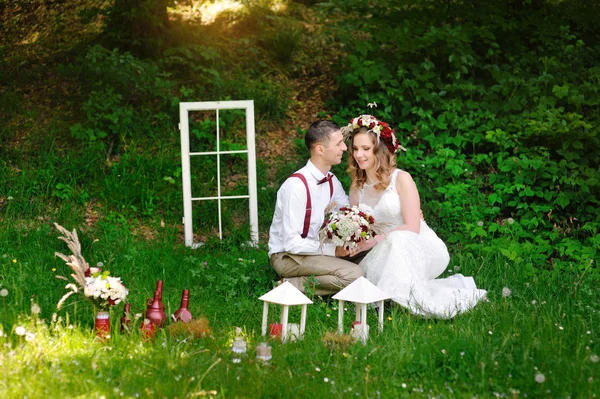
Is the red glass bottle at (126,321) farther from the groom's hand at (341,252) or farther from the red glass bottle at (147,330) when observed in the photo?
the groom's hand at (341,252)

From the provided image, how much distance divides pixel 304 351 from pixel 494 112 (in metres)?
4.88

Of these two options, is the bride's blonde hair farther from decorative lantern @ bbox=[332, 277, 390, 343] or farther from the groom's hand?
decorative lantern @ bbox=[332, 277, 390, 343]

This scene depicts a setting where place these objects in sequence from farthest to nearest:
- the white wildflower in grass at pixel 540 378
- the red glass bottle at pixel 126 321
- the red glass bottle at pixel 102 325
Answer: the red glass bottle at pixel 126 321, the red glass bottle at pixel 102 325, the white wildflower in grass at pixel 540 378

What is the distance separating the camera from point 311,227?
17.6ft

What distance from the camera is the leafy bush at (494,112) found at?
268 inches

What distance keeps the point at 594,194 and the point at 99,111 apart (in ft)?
17.6

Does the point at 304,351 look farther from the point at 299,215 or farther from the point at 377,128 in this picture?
the point at 377,128

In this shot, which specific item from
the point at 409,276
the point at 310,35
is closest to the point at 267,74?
the point at 310,35

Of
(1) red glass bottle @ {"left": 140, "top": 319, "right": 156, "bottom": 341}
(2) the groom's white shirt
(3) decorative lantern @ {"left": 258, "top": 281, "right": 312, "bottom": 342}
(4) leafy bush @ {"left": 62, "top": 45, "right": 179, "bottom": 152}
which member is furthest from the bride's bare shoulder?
(4) leafy bush @ {"left": 62, "top": 45, "right": 179, "bottom": 152}

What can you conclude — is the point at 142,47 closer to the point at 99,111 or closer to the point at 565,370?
the point at 99,111

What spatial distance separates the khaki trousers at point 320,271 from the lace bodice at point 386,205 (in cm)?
48

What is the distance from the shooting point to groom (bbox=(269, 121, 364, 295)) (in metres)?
5.19

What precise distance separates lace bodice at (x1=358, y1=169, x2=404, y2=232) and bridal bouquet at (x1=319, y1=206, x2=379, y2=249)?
0.41 metres

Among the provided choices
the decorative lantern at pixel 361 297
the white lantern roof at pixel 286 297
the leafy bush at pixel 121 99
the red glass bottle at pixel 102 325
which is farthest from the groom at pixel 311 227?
the leafy bush at pixel 121 99
